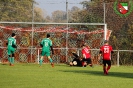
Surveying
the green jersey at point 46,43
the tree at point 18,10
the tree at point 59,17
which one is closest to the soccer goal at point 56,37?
the tree at point 18,10

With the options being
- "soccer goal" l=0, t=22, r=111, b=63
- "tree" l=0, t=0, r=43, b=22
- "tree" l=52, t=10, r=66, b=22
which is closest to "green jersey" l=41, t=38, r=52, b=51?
"soccer goal" l=0, t=22, r=111, b=63

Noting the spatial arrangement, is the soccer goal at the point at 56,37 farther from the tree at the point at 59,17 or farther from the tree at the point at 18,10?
the tree at the point at 59,17

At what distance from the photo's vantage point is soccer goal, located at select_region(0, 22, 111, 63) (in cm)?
3903

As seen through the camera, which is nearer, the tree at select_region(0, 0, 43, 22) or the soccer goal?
the soccer goal

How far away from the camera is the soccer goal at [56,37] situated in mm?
39031

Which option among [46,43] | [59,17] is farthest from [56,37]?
[46,43]

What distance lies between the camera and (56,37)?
131 feet

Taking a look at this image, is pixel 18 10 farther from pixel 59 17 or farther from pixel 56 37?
pixel 59 17

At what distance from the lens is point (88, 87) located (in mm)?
17375

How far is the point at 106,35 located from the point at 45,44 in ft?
22.5

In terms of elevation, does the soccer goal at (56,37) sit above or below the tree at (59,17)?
below

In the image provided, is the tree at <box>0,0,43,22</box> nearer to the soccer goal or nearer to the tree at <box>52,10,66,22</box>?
the soccer goal

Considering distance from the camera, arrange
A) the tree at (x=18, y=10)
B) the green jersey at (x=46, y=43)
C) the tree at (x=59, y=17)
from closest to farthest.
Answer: the green jersey at (x=46, y=43) → the tree at (x=18, y=10) → the tree at (x=59, y=17)

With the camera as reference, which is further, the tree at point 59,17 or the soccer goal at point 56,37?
the tree at point 59,17
